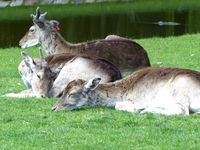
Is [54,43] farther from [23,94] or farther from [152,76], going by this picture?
[152,76]

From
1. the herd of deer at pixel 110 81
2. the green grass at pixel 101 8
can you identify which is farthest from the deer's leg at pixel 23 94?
the green grass at pixel 101 8

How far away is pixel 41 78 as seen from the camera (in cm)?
1150

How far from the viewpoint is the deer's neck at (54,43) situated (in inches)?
603

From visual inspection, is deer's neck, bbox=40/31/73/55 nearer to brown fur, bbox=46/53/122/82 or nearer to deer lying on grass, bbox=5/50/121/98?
brown fur, bbox=46/53/122/82

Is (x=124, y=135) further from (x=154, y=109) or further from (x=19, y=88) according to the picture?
(x=19, y=88)

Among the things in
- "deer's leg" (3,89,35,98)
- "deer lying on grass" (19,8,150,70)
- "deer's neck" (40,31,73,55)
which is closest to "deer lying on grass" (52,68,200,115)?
"deer's leg" (3,89,35,98)

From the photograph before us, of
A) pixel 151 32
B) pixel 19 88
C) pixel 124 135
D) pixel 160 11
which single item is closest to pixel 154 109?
pixel 124 135

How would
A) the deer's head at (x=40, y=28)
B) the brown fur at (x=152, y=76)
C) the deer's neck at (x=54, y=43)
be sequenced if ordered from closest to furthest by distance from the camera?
1. the brown fur at (x=152, y=76)
2. the deer's neck at (x=54, y=43)
3. the deer's head at (x=40, y=28)

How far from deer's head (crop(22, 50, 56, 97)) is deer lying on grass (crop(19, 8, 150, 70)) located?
2.86 meters

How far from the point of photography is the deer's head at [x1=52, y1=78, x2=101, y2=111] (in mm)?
10094

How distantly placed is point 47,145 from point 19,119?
5.57 feet

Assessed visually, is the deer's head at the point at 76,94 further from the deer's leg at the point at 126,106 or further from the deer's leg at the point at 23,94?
the deer's leg at the point at 23,94

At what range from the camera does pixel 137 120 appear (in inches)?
363

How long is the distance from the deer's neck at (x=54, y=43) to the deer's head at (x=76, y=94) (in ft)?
16.5
